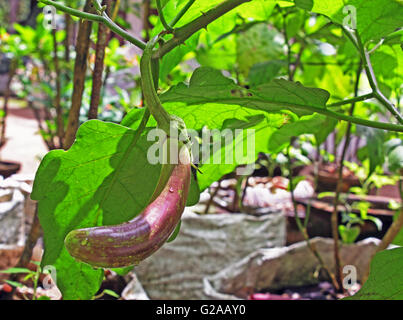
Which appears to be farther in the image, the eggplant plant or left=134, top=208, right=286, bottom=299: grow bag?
left=134, top=208, right=286, bottom=299: grow bag

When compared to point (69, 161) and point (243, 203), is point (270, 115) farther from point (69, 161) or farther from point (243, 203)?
point (243, 203)

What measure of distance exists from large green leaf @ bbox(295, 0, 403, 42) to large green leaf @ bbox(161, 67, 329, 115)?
0.06 meters

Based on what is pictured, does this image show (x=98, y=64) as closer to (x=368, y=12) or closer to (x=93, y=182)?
(x=93, y=182)

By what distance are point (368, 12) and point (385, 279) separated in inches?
8.5

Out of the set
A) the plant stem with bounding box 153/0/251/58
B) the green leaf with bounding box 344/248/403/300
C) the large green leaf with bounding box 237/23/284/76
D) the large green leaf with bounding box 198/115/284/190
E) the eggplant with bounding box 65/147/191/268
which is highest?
the large green leaf with bounding box 237/23/284/76

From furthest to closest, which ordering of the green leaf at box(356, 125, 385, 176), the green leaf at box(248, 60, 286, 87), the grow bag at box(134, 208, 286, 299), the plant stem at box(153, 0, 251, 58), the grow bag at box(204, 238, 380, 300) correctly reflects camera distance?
the grow bag at box(134, 208, 286, 299), the grow bag at box(204, 238, 380, 300), the green leaf at box(248, 60, 286, 87), the green leaf at box(356, 125, 385, 176), the plant stem at box(153, 0, 251, 58)

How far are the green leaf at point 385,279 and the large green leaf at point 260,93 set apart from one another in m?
0.14

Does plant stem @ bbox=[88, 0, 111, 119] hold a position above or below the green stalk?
above

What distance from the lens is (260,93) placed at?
41 centimetres

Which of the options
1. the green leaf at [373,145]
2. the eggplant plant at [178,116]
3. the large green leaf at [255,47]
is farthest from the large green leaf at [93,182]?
the large green leaf at [255,47]

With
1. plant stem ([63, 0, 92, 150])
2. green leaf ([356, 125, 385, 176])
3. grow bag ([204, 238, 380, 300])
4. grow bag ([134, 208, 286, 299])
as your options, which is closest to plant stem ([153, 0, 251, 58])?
plant stem ([63, 0, 92, 150])

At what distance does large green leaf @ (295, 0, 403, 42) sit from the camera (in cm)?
39

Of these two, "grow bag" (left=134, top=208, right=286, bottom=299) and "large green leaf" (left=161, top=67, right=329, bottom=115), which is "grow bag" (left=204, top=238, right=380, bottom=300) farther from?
"large green leaf" (left=161, top=67, right=329, bottom=115)
